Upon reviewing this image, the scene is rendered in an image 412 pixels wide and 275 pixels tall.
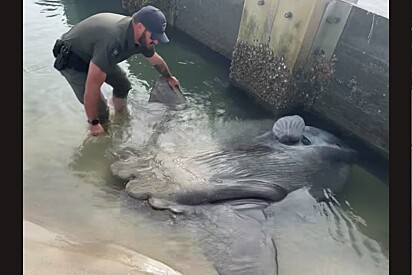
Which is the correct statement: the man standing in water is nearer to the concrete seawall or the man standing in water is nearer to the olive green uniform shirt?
the olive green uniform shirt

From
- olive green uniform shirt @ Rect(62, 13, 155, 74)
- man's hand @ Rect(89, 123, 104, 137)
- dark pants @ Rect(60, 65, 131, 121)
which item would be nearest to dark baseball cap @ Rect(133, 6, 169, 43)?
olive green uniform shirt @ Rect(62, 13, 155, 74)

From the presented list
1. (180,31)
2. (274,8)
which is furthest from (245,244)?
(180,31)

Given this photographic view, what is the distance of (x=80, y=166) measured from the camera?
5133mm

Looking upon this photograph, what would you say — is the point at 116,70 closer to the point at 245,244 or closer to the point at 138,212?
the point at 138,212

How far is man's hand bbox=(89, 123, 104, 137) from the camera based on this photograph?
5.26 m

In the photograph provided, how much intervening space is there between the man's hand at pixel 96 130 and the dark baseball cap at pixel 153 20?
122 cm

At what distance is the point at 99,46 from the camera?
489cm

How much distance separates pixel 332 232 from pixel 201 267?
1623mm

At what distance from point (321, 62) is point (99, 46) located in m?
3.43

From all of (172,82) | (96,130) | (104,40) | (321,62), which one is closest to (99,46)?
(104,40)

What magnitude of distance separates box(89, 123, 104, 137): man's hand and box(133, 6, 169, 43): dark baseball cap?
122cm

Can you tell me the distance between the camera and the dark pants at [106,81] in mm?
5352

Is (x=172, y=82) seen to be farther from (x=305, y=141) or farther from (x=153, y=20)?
(x=305, y=141)

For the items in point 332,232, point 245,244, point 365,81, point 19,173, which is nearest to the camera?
point 19,173
